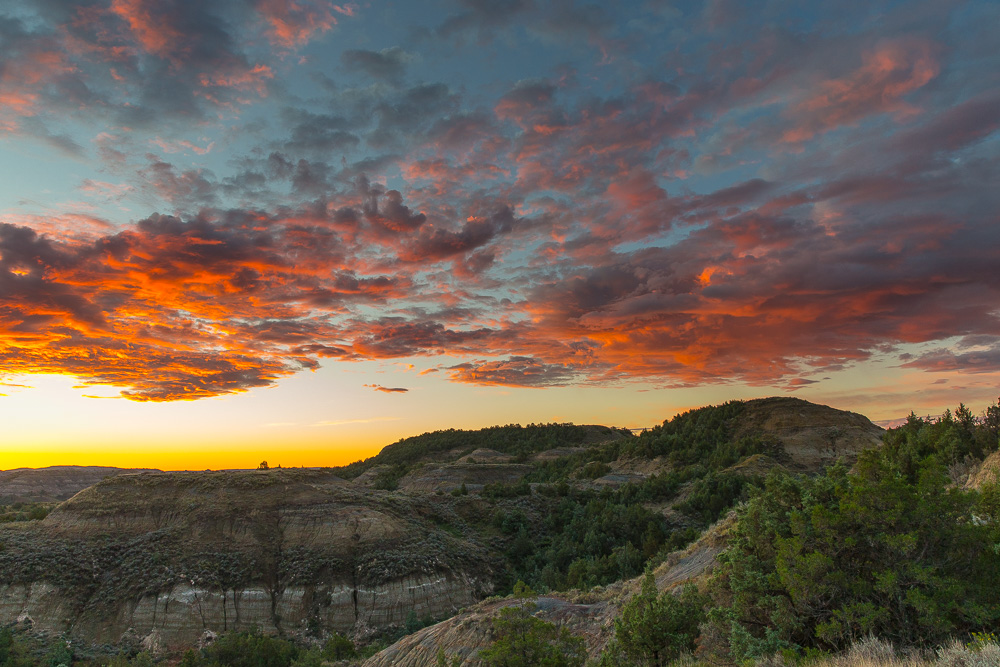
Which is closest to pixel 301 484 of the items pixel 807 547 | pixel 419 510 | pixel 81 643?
pixel 419 510

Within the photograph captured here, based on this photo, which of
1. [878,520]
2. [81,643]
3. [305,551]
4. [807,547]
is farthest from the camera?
[305,551]

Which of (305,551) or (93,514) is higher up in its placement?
(93,514)

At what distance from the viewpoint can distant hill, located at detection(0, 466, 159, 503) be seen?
433 ft

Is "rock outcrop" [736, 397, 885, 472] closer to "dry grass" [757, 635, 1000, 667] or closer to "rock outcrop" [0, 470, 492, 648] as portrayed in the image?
"rock outcrop" [0, 470, 492, 648]

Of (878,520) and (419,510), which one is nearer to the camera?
(878,520)

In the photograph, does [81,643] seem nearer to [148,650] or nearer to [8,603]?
[148,650]

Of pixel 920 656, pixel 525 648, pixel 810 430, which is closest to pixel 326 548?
pixel 525 648

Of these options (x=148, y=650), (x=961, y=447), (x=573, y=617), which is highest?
(x=961, y=447)

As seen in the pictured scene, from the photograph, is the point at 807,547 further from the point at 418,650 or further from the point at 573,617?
the point at 418,650

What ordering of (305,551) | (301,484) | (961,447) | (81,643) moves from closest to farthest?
(81,643)
(961,447)
(305,551)
(301,484)

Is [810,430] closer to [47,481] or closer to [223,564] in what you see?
[223,564]

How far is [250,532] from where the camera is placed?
166 feet

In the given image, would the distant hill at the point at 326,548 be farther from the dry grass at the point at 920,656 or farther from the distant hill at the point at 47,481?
the distant hill at the point at 47,481

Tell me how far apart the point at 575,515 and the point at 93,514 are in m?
54.8
